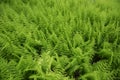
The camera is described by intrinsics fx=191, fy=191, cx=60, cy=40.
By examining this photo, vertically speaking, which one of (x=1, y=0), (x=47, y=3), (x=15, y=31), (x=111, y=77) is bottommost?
(x=111, y=77)

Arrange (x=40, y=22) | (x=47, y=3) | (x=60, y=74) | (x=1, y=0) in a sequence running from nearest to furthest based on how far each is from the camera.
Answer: (x=60, y=74) < (x=40, y=22) < (x=47, y=3) < (x=1, y=0)

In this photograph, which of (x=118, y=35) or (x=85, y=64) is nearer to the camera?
(x=85, y=64)

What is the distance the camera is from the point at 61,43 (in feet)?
6.19

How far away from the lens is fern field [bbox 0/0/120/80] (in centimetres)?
158

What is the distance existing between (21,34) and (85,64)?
719 millimetres

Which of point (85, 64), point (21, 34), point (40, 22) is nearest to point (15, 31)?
point (21, 34)

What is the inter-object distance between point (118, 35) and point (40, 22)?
0.87m

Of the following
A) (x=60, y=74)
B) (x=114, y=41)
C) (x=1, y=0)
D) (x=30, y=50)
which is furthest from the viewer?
(x=1, y=0)

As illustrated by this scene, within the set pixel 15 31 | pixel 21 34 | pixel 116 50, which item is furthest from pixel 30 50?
pixel 116 50

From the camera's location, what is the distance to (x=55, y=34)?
1.92 meters

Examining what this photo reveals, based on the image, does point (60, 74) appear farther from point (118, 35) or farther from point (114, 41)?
point (118, 35)

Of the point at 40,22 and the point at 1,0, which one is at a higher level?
the point at 1,0

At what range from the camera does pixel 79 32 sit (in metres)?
2.08

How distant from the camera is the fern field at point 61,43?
1.58 meters
